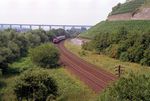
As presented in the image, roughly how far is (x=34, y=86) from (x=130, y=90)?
13.9 m

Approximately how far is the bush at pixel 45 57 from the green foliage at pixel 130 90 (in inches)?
1605

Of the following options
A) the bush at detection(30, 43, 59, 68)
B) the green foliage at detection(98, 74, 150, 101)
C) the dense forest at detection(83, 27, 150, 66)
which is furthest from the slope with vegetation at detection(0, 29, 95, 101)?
the dense forest at detection(83, 27, 150, 66)

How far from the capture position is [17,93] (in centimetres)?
3728

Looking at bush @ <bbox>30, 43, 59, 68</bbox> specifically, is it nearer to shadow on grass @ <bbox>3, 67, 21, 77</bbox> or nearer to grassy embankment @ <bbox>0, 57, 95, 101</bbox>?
shadow on grass @ <bbox>3, 67, 21, 77</bbox>

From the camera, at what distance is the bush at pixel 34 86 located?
3675 centimetres

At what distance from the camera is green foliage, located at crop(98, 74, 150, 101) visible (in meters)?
24.6

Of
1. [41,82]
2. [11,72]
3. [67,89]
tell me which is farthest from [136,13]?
[41,82]

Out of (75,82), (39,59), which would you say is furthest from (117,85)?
(39,59)

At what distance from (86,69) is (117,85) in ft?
114

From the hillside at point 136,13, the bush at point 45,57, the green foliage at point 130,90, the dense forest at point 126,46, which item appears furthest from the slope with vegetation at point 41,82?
the hillside at point 136,13

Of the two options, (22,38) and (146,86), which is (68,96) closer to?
(146,86)

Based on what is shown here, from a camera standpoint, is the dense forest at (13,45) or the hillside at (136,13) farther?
the hillside at (136,13)

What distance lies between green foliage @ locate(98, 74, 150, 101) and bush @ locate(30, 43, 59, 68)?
4078 cm

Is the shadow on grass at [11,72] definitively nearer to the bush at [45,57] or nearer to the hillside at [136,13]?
the bush at [45,57]
